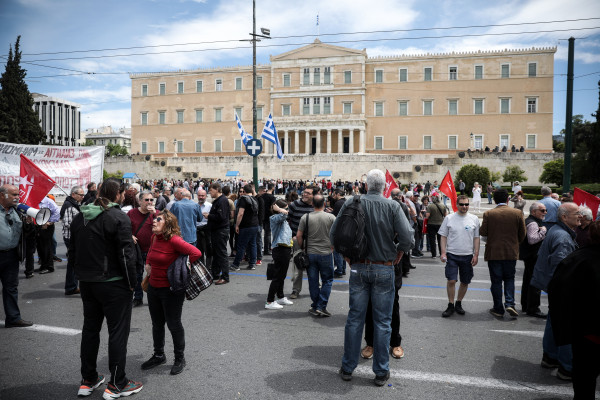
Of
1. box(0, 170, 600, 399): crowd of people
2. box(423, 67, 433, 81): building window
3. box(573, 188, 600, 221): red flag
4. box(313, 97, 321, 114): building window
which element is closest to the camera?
box(0, 170, 600, 399): crowd of people

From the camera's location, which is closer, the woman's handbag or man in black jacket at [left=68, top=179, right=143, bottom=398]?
man in black jacket at [left=68, top=179, right=143, bottom=398]

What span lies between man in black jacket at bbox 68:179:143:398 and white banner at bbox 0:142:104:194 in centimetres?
628

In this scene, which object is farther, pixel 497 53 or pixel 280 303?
pixel 497 53

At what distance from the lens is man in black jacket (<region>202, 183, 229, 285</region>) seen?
25.7ft

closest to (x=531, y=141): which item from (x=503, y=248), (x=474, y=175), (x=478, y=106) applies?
(x=478, y=106)

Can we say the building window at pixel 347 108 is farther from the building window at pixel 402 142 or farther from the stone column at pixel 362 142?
the building window at pixel 402 142

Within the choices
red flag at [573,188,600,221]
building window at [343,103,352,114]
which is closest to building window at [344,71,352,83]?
building window at [343,103,352,114]

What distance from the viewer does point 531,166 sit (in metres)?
39.1

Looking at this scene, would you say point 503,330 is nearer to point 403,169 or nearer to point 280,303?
point 280,303

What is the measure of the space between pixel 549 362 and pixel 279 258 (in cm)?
357

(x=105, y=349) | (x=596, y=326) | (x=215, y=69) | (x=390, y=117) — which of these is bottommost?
(x=105, y=349)

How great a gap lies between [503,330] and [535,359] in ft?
2.86

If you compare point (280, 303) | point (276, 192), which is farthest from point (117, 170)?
point (280, 303)

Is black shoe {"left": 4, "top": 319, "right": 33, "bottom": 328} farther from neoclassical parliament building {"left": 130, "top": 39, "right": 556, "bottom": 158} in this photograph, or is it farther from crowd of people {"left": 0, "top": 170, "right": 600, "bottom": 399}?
neoclassical parliament building {"left": 130, "top": 39, "right": 556, "bottom": 158}
